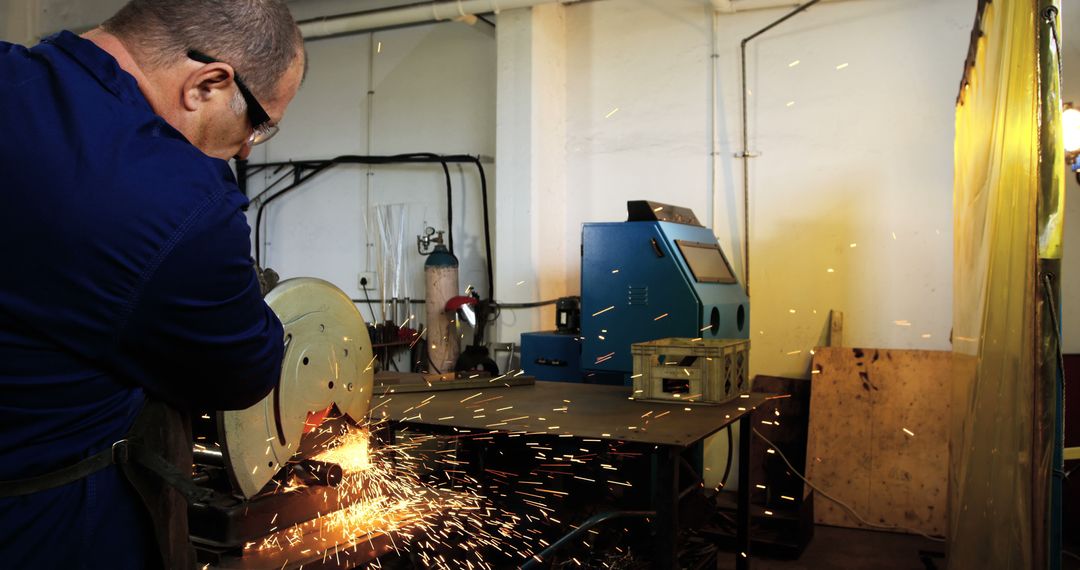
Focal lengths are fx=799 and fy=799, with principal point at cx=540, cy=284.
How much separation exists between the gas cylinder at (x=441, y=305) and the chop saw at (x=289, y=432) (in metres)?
2.84

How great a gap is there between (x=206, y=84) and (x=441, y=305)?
11.7 ft

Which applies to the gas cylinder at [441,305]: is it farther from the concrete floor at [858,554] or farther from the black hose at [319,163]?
the concrete floor at [858,554]

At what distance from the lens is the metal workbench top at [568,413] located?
215 cm

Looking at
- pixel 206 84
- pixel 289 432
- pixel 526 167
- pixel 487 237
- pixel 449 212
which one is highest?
pixel 526 167

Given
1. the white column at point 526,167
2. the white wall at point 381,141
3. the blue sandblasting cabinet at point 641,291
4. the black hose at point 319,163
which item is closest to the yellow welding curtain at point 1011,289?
the blue sandblasting cabinet at point 641,291

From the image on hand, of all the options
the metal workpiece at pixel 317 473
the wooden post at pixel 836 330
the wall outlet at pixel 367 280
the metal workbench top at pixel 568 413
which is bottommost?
the metal workpiece at pixel 317 473

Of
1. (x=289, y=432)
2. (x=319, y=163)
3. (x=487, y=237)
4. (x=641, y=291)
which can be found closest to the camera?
(x=289, y=432)

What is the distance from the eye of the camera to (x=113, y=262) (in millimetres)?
886

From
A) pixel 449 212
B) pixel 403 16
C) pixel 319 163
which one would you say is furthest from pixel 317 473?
pixel 319 163

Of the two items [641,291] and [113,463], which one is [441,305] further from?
[113,463]

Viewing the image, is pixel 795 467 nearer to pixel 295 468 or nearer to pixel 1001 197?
pixel 1001 197

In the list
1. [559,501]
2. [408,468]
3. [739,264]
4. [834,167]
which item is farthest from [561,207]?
[408,468]

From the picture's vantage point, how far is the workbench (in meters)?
2.11

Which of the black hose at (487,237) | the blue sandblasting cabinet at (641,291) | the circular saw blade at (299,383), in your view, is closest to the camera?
the circular saw blade at (299,383)
